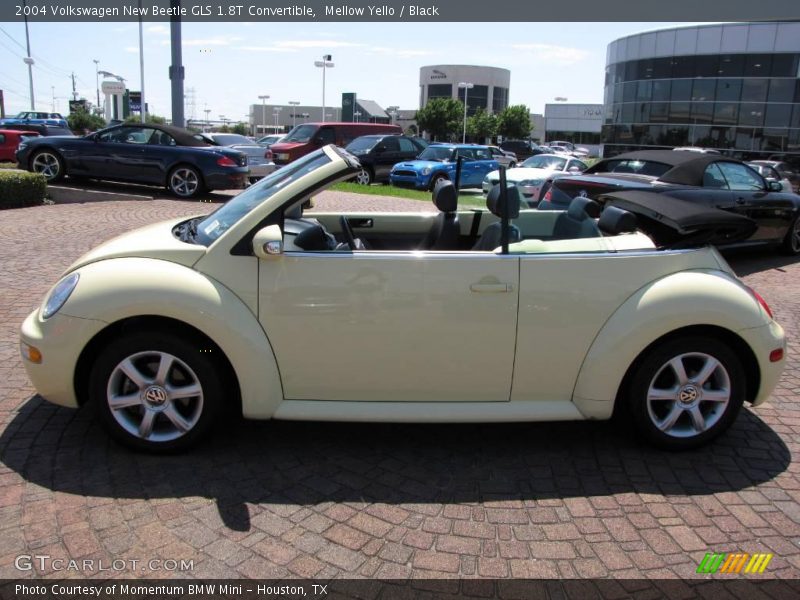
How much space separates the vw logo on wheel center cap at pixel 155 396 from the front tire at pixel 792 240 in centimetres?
1065

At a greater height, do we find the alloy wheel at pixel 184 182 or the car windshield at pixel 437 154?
the car windshield at pixel 437 154

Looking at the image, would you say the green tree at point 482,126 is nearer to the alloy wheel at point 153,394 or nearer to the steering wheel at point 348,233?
the steering wheel at point 348,233

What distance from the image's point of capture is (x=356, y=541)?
118 inches

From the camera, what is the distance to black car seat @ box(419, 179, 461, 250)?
4.12m

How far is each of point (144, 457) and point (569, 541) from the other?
2.26 meters

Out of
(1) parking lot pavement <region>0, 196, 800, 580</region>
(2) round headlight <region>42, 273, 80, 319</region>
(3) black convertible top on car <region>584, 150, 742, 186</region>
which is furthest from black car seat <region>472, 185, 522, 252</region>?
(3) black convertible top on car <region>584, 150, 742, 186</region>

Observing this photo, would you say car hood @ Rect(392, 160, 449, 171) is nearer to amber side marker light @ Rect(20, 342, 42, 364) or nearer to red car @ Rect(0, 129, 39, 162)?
red car @ Rect(0, 129, 39, 162)

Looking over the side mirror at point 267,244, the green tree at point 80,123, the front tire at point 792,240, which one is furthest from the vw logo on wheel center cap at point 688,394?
the green tree at point 80,123

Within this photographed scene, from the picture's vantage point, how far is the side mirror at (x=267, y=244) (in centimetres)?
344

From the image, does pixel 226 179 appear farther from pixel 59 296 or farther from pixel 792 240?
pixel 59 296

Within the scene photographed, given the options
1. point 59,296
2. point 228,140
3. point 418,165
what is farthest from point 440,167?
point 59,296

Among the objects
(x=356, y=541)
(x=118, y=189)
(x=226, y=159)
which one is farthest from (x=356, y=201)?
(x=356, y=541)

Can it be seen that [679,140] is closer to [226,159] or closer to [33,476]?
[226,159]

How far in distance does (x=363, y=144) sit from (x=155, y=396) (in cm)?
1889
